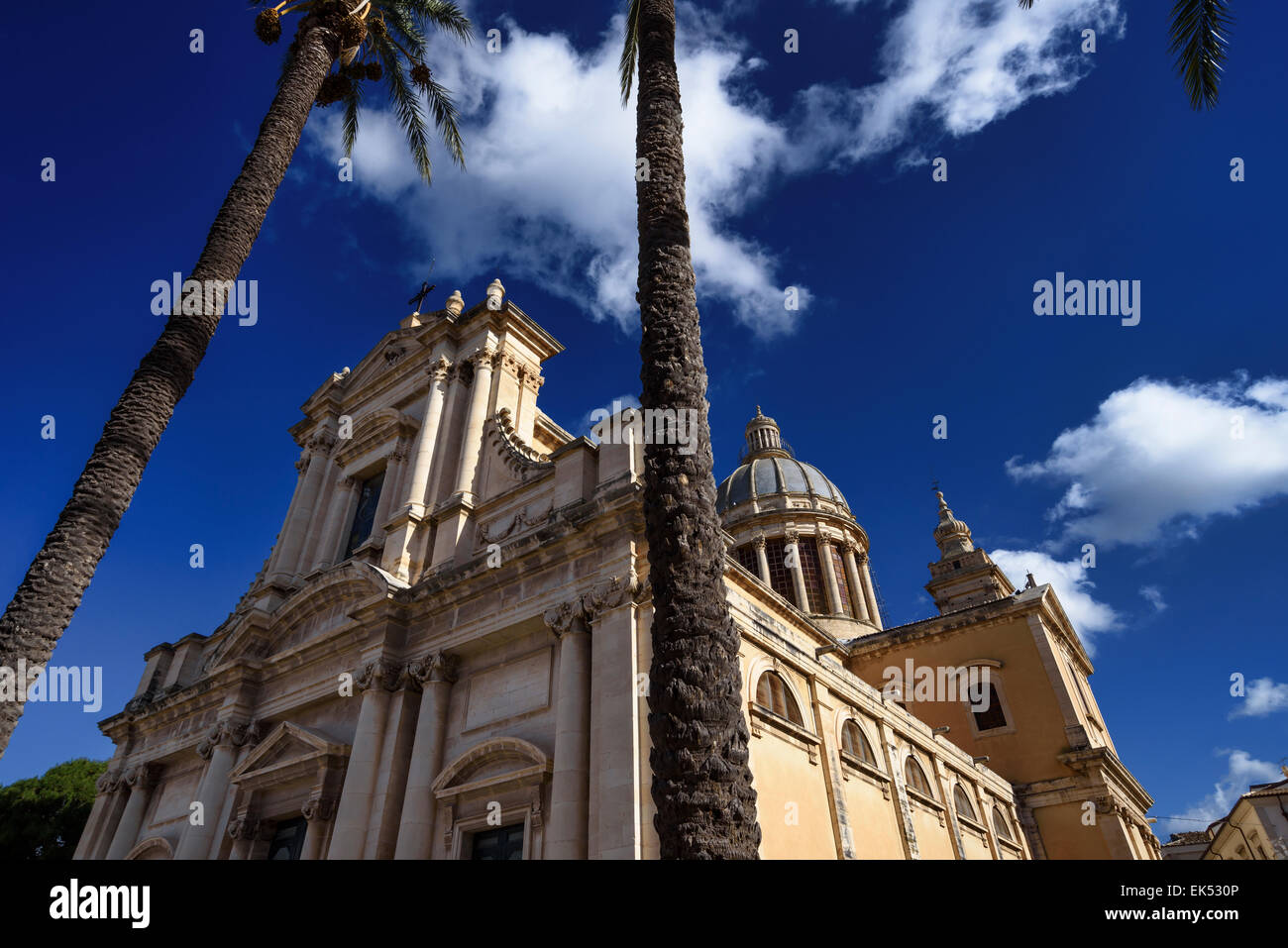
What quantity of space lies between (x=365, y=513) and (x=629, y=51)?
1398 centimetres

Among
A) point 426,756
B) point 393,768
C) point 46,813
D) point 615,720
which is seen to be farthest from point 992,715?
point 46,813

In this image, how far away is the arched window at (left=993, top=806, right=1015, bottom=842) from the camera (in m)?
21.5

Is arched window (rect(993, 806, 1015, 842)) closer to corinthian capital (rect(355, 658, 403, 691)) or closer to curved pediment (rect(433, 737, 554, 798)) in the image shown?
curved pediment (rect(433, 737, 554, 798))

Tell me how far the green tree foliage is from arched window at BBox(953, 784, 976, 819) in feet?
104

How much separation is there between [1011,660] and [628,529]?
18.0 m

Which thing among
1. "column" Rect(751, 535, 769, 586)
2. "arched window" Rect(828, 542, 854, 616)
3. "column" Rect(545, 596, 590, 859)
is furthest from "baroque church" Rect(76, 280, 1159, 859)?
"column" Rect(751, 535, 769, 586)

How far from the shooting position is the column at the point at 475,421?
18016 millimetres

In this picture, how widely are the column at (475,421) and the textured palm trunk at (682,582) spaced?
390 inches

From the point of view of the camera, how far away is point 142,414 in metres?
10.2

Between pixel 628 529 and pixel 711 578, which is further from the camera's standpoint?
pixel 628 529

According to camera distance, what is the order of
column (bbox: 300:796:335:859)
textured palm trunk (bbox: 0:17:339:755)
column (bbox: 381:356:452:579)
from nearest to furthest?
textured palm trunk (bbox: 0:17:339:755) → column (bbox: 300:796:335:859) → column (bbox: 381:356:452:579)
